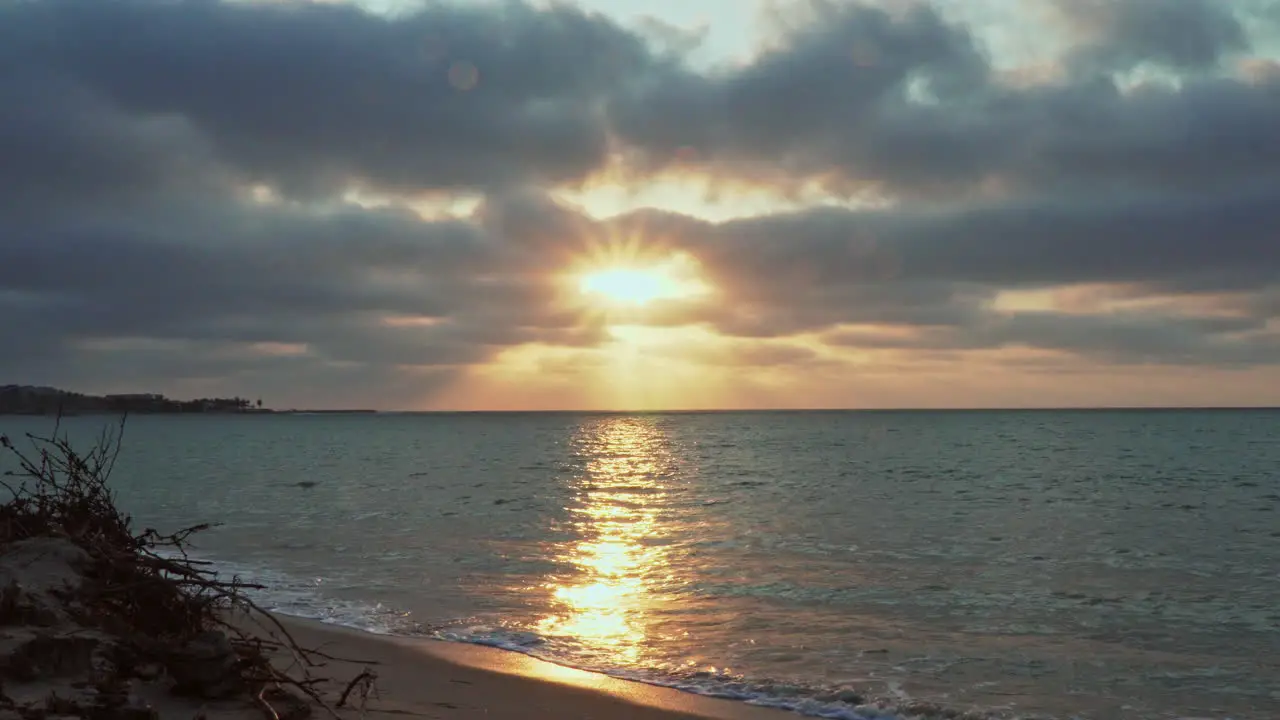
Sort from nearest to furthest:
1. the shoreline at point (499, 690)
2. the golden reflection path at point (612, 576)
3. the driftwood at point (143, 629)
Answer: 1. the driftwood at point (143, 629)
2. the shoreline at point (499, 690)
3. the golden reflection path at point (612, 576)

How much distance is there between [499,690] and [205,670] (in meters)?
3.80

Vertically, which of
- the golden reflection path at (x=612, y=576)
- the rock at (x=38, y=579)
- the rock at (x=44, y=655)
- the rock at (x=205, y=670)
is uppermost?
the rock at (x=38, y=579)

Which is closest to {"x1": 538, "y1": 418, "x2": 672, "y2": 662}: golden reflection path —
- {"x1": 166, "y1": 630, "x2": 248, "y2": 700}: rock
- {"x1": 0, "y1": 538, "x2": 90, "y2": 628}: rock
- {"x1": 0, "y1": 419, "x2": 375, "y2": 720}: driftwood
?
{"x1": 0, "y1": 419, "x2": 375, "y2": 720}: driftwood

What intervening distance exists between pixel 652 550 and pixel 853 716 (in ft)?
42.8

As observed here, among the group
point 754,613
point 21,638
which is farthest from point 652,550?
point 21,638

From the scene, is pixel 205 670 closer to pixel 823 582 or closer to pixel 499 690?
pixel 499 690

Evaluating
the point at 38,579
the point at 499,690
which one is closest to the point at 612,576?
the point at 499,690

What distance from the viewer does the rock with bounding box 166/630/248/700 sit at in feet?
21.4

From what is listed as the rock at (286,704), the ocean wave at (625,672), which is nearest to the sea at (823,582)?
the ocean wave at (625,672)

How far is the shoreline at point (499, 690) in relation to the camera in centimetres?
881

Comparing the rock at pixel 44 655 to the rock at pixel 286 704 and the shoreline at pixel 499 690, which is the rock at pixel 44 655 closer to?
the rock at pixel 286 704

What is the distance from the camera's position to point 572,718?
8.70m

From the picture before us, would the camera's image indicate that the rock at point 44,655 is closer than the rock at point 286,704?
Yes

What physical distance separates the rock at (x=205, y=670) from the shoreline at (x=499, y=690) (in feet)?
4.52
